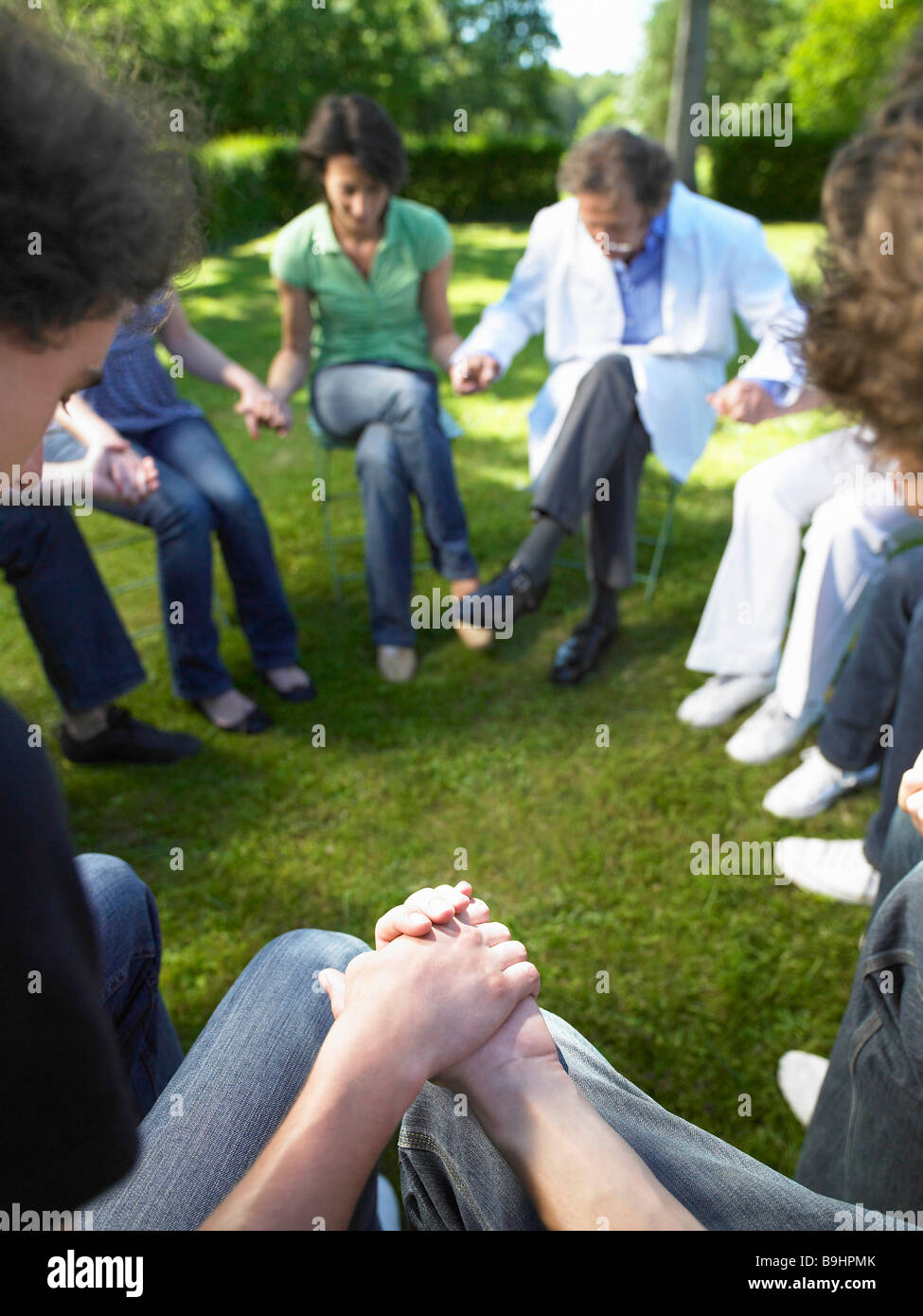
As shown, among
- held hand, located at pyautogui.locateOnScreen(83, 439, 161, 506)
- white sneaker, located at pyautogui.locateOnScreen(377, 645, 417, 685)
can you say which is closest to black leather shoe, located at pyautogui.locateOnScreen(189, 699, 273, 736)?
white sneaker, located at pyautogui.locateOnScreen(377, 645, 417, 685)

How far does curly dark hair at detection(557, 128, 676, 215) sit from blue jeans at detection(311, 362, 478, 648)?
93cm

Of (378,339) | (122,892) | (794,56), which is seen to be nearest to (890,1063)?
(122,892)

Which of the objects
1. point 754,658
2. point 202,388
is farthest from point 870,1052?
point 202,388

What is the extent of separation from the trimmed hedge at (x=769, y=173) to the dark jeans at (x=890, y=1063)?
670 inches

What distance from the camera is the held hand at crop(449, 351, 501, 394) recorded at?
10.8 ft

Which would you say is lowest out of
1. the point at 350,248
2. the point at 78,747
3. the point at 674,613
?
the point at 78,747

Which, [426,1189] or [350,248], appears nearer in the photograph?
[426,1189]

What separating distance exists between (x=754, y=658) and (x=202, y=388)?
16.7 feet

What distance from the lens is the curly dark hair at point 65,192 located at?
A: 33.8 inches

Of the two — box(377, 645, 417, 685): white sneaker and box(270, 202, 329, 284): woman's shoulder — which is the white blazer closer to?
box(270, 202, 329, 284): woman's shoulder

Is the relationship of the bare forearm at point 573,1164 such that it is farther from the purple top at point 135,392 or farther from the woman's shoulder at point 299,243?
the woman's shoulder at point 299,243

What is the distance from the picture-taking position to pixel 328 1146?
0.88m
